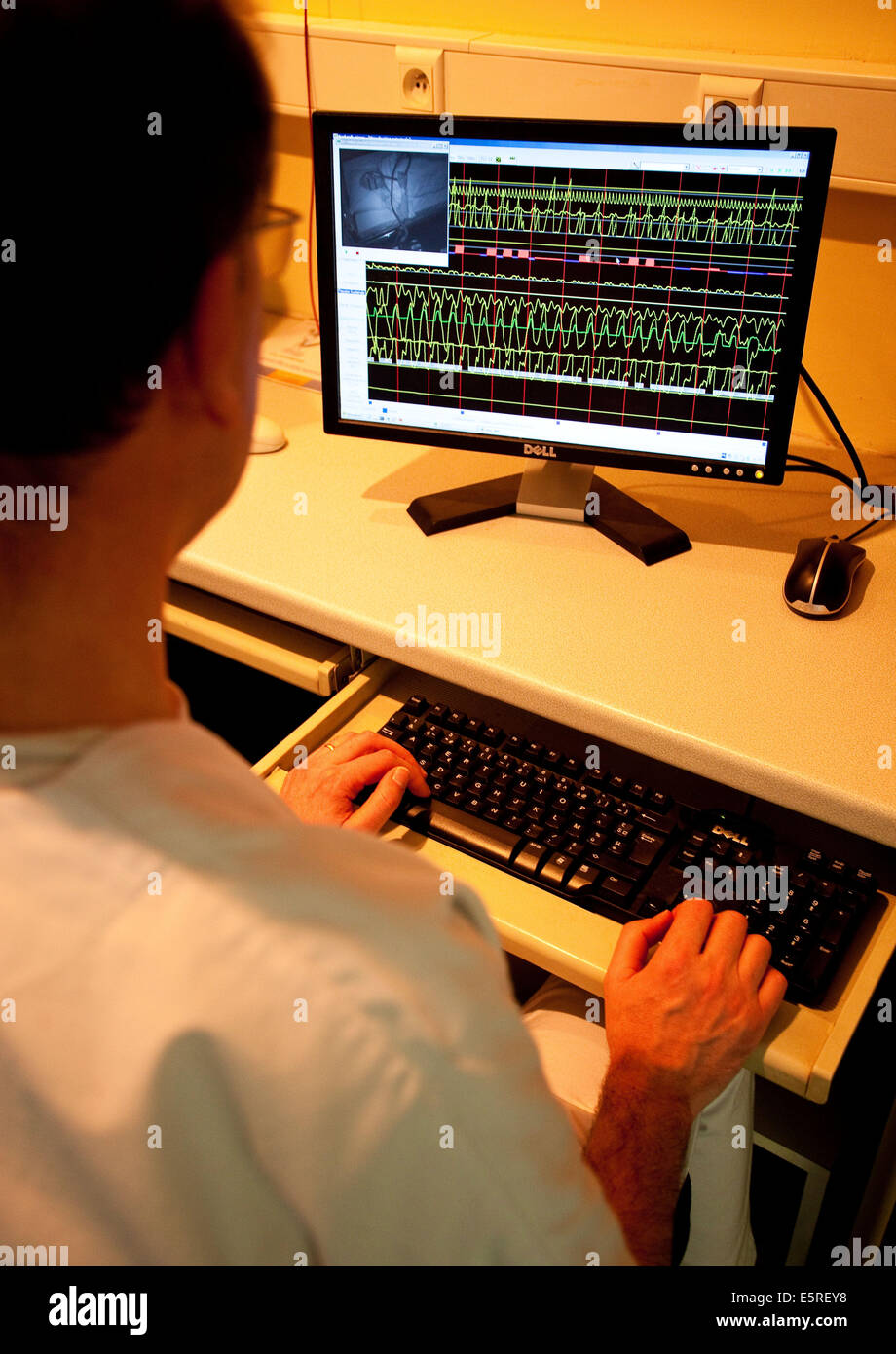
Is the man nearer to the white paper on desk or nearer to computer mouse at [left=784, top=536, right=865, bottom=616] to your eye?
computer mouse at [left=784, top=536, right=865, bottom=616]

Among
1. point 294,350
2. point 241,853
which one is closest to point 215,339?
point 241,853

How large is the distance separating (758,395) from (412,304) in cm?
38

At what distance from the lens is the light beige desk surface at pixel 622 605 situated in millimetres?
955

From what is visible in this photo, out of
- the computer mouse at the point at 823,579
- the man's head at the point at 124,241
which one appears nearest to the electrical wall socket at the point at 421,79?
the computer mouse at the point at 823,579

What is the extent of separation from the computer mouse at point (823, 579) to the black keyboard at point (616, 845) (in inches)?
9.8

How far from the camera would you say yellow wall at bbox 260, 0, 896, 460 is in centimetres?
125

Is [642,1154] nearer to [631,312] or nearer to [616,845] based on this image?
[616,845]

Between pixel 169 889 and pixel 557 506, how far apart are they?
0.92 meters

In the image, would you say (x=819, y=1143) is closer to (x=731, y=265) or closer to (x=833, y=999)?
(x=833, y=999)

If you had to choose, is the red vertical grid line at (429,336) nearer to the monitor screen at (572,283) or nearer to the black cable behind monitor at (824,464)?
the monitor screen at (572,283)

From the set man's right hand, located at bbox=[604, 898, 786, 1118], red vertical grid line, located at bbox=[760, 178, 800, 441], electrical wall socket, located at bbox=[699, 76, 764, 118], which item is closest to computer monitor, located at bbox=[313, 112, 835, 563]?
red vertical grid line, located at bbox=[760, 178, 800, 441]

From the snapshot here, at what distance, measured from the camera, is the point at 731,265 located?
3.54 feet

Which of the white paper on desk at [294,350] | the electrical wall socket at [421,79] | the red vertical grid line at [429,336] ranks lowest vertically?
the white paper on desk at [294,350]

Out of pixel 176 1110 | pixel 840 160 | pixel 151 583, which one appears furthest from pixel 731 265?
pixel 176 1110
